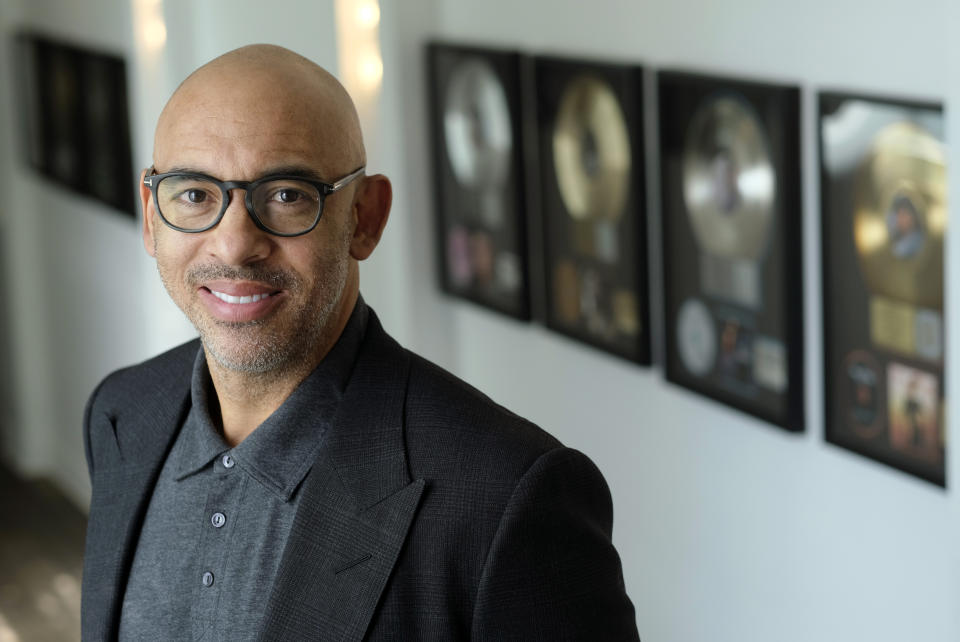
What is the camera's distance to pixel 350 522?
167 cm

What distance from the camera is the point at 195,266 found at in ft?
5.57

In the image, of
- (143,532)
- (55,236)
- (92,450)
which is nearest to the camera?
(143,532)

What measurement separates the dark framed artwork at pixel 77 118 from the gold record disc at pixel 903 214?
135 inches

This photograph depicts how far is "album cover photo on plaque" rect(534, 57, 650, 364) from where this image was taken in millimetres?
3881

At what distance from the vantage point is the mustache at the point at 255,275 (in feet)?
5.40

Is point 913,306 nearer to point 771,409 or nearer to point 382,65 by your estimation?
point 771,409

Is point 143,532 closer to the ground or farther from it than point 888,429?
farther from it

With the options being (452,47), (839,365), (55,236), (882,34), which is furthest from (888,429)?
(55,236)

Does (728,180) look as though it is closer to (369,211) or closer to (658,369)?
(658,369)

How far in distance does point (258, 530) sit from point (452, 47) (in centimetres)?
305

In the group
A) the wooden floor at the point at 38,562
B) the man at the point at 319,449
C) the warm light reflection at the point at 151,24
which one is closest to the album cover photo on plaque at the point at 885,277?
the man at the point at 319,449

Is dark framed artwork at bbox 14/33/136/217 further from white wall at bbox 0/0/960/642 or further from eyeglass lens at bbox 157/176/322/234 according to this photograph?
eyeglass lens at bbox 157/176/322/234

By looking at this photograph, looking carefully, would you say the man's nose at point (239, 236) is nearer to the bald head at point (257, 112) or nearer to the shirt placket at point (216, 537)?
the bald head at point (257, 112)

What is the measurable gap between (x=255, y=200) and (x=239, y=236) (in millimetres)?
45
